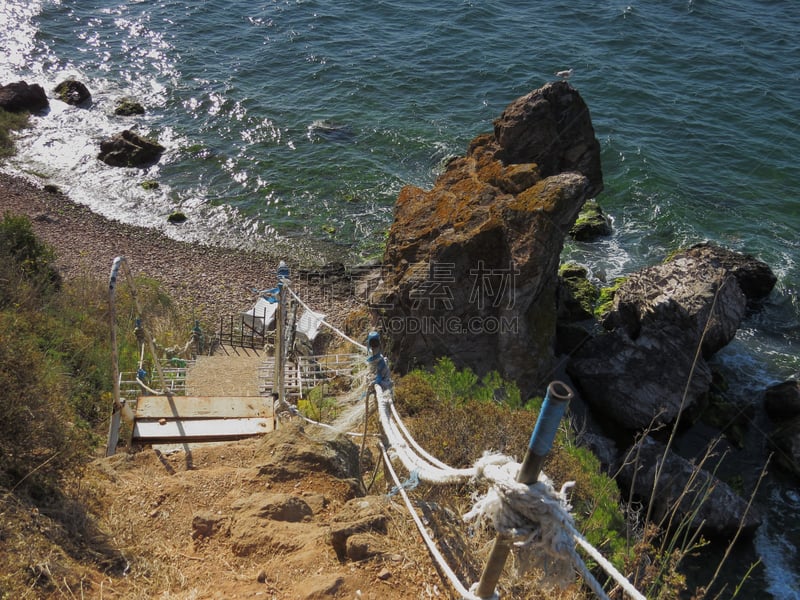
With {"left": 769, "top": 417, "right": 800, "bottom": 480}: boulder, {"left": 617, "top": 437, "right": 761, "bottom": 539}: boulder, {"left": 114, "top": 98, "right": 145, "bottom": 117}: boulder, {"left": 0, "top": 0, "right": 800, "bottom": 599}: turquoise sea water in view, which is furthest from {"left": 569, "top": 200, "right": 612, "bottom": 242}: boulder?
{"left": 114, "top": 98, "right": 145, "bottom": 117}: boulder

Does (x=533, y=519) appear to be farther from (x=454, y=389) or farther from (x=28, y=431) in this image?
(x=454, y=389)

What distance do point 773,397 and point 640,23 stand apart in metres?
28.9

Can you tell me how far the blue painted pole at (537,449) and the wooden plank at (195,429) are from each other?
485 cm

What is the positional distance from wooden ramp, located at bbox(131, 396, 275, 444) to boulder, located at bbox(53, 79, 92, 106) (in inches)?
1181

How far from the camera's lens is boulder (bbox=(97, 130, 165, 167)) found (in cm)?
2769

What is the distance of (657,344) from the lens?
46.1 ft

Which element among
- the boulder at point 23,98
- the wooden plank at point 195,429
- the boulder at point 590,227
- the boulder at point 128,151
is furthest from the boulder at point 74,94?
the wooden plank at point 195,429

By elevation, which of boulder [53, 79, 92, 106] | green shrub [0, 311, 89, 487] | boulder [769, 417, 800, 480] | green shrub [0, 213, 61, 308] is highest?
green shrub [0, 311, 89, 487]

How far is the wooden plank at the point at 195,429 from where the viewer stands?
7.00 m

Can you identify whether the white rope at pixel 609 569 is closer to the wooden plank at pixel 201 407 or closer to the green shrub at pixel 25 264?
Result: the wooden plank at pixel 201 407

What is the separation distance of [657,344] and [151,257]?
17.6 meters

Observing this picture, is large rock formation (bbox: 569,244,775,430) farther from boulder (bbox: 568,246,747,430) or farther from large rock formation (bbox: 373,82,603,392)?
large rock formation (bbox: 373,82,603,392)

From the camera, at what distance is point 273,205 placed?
2570 centimetres

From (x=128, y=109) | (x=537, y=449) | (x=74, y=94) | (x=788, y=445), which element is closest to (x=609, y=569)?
(x=537, y=449)
